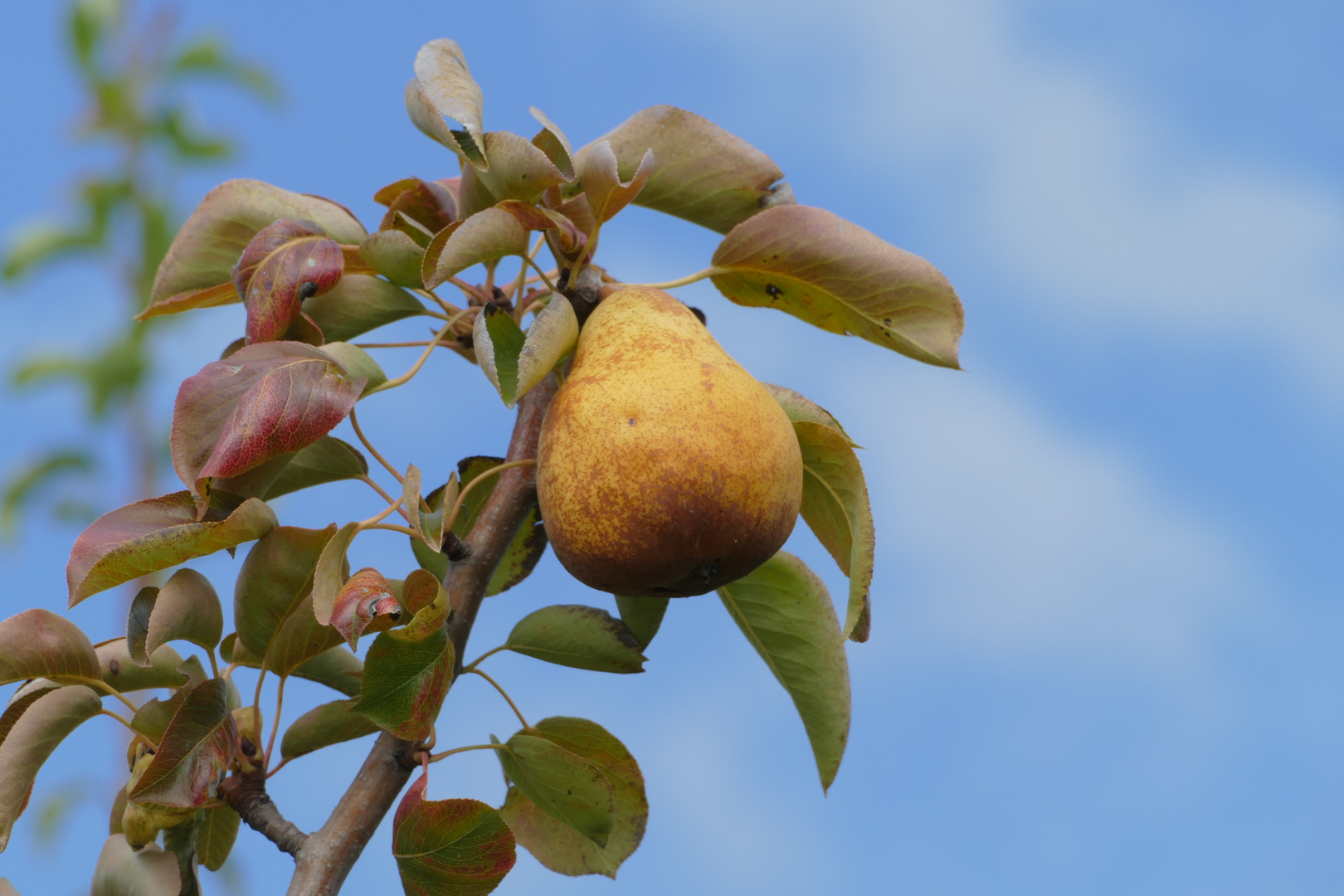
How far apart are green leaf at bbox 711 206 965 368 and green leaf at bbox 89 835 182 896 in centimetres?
88

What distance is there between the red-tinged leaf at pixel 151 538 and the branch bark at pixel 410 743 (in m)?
0.22

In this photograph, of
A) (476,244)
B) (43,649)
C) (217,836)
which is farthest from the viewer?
(217,836)

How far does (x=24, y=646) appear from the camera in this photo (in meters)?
1.24

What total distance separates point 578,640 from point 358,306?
1.50 ft

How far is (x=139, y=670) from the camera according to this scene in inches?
52.5

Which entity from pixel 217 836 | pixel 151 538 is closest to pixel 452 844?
pixel 151 538

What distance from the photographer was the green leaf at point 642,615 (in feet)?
4.43

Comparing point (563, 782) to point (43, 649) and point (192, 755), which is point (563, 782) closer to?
point (192, 755)

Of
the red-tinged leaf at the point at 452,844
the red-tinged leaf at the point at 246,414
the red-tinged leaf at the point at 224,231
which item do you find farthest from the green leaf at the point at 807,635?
the red-tinged leaf at the point at 224,231

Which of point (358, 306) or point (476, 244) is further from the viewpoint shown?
point (358, 306)

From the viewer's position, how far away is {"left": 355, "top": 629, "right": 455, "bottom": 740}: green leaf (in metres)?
1.11

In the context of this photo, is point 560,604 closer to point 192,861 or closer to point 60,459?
point 192,861

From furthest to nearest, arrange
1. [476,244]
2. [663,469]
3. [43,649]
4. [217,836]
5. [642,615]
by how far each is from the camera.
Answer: [217,836] → [642,615] → [43,649] → [476,244] → [663,469]

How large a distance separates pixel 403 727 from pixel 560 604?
30 cm
